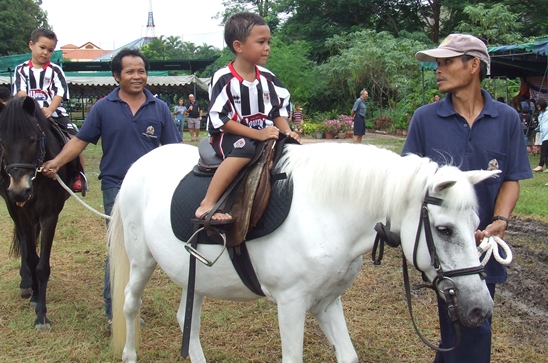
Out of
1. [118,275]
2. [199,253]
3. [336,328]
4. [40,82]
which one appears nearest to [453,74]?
[336,328]

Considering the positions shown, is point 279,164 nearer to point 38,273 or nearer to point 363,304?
point 363,304

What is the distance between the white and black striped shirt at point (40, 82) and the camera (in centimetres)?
553

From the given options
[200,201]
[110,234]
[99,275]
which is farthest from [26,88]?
[200,201]

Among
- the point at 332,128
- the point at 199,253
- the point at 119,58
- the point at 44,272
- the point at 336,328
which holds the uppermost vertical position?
the point at 119,58

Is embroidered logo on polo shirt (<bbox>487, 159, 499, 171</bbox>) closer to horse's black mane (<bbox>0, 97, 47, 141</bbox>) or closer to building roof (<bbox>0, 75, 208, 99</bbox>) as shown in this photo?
horse's black mane (<bbox>0, 97, 47, 141</bbox>)

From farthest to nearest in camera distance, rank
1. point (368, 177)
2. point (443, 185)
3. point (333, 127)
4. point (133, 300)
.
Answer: point (333, 127), point (133, 300), point (368, 177), point (443, 185)

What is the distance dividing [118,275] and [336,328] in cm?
171

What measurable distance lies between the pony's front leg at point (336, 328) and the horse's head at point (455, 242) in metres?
0.66

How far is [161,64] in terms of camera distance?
32094 mm

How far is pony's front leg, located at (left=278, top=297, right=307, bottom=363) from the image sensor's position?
2555 mm

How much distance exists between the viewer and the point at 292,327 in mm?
2557

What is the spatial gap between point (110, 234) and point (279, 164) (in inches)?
62.3

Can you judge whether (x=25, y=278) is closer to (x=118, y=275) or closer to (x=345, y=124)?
(x=118, y=275)

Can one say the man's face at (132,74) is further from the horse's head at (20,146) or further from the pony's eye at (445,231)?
the pony's eye at (445,231)
